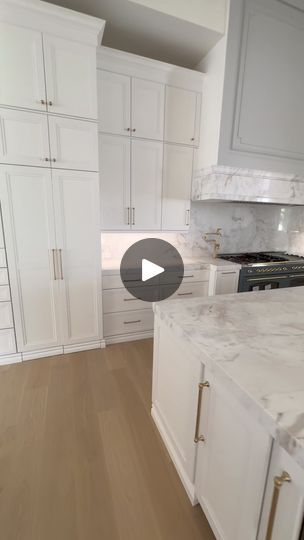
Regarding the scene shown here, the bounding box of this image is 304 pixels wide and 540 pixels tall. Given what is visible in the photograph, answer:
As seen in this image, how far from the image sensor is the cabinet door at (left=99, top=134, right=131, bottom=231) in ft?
7.76

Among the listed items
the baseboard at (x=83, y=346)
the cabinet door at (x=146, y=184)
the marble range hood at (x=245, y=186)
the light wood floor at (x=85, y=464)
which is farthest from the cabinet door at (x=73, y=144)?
the light wood floor at (x=85, y=464)

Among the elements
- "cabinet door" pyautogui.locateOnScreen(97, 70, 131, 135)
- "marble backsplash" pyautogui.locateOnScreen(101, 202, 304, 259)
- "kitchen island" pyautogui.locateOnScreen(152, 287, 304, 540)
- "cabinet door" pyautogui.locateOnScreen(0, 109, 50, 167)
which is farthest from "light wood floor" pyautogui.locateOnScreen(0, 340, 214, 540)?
"cabinet door" pyautogui.locateOnScreen(97, 70, 131, 135)

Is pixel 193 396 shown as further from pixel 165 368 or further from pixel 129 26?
pixel 129 26

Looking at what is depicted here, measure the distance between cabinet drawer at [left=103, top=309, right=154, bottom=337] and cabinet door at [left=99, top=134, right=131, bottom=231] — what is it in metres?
0.90

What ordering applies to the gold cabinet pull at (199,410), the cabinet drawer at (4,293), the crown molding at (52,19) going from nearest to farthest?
the gold cabinet pull at (199,410) < the crown molding at (52,19) < the cabinet drawer at (4,293)

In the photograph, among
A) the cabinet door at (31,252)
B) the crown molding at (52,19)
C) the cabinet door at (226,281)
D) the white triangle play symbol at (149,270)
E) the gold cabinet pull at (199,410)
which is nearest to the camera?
the gold cabinet pull at (199,410)

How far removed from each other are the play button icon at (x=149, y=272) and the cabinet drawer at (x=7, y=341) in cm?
109

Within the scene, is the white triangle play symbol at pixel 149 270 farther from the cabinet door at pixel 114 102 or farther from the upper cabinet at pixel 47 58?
the upper cabinet at pixel 47 58

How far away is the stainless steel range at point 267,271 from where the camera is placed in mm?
2832

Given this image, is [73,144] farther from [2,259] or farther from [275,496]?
[275,496]

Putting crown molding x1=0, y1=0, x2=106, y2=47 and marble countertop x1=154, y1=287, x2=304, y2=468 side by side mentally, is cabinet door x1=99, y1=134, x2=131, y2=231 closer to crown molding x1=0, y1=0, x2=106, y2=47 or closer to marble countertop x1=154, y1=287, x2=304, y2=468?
crown molding x1=0, y1=0, x2=106, y2=47

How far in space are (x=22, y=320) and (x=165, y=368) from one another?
1454 mm

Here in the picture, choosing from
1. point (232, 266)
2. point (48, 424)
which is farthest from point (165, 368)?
point (232, 266)

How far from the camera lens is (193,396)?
3.48 ft
